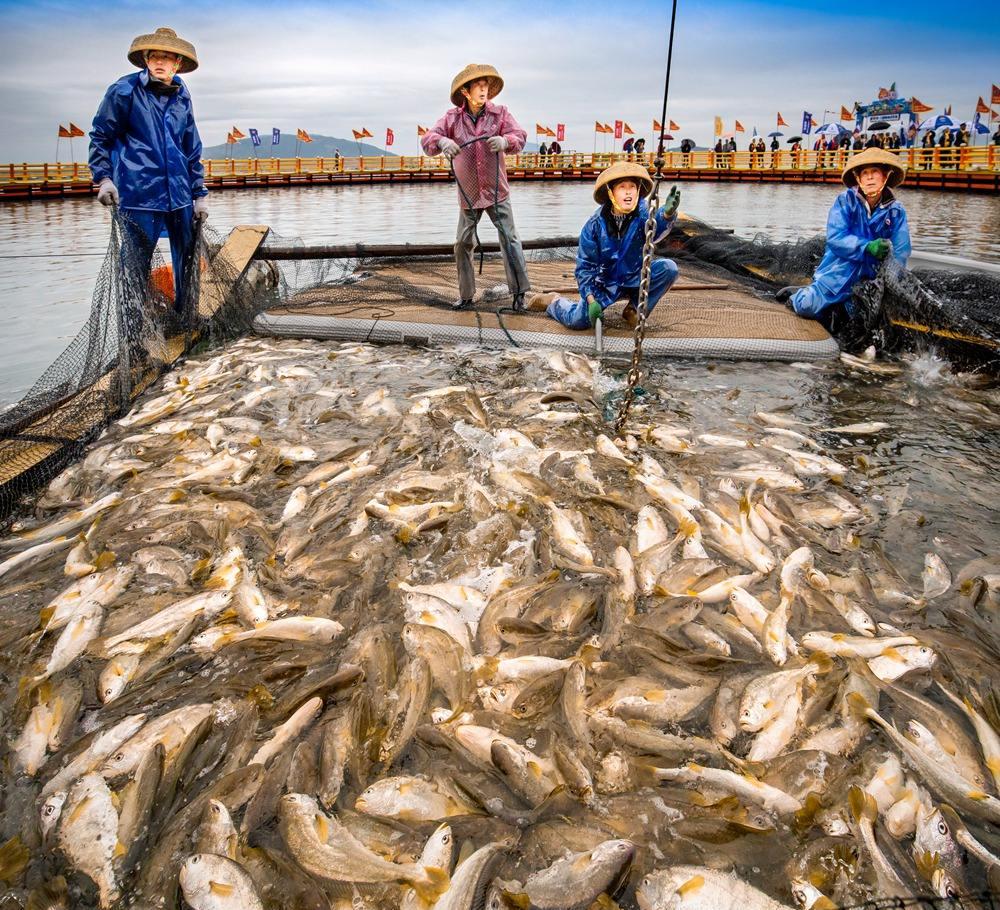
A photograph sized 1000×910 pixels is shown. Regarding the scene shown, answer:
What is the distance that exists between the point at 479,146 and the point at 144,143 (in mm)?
2980

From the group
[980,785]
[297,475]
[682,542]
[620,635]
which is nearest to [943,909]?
[980,785]

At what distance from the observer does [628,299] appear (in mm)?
6750

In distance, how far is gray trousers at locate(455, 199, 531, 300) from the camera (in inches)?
263

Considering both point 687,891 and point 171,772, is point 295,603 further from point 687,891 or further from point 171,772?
point 687,891

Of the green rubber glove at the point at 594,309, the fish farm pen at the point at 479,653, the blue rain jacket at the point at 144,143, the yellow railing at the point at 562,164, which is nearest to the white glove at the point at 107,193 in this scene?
the blue rain jacket at the point at 144,143

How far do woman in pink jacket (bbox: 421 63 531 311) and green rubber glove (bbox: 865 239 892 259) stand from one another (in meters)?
3.34

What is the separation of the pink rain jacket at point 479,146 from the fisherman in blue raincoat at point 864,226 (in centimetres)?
319

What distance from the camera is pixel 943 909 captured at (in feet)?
5.35

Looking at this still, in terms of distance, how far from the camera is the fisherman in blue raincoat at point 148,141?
543cm

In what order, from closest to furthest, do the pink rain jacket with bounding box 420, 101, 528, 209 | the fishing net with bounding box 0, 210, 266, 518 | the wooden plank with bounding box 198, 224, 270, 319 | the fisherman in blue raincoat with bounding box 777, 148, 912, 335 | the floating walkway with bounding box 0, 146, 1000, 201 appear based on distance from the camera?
1. the fishing net with bounding box 0, 210, 266, 518
2. the fisherman in blue raincoat with bounding box 777, 148, 912, 335
3. the pink rain jacket with bounding box 420, 101, 528, 209
4. the wooden plank with bounding box 198, 224, 270, 319
5. the floating walkway with bounding box 0, 146, 1000, 201

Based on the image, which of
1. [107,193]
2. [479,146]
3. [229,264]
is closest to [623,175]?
[479,146]

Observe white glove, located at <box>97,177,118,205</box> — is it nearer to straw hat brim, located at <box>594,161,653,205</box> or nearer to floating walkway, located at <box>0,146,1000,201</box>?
straw hat brim, located at <box>594,161,653,205</box>

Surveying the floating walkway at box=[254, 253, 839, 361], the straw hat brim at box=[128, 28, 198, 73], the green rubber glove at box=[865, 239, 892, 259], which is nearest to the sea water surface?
the floating walkway at box=[254, 253, 839, 361]

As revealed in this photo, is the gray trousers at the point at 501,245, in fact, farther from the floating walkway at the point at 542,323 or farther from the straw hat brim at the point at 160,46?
the straw hat brim at the point at 160,46
